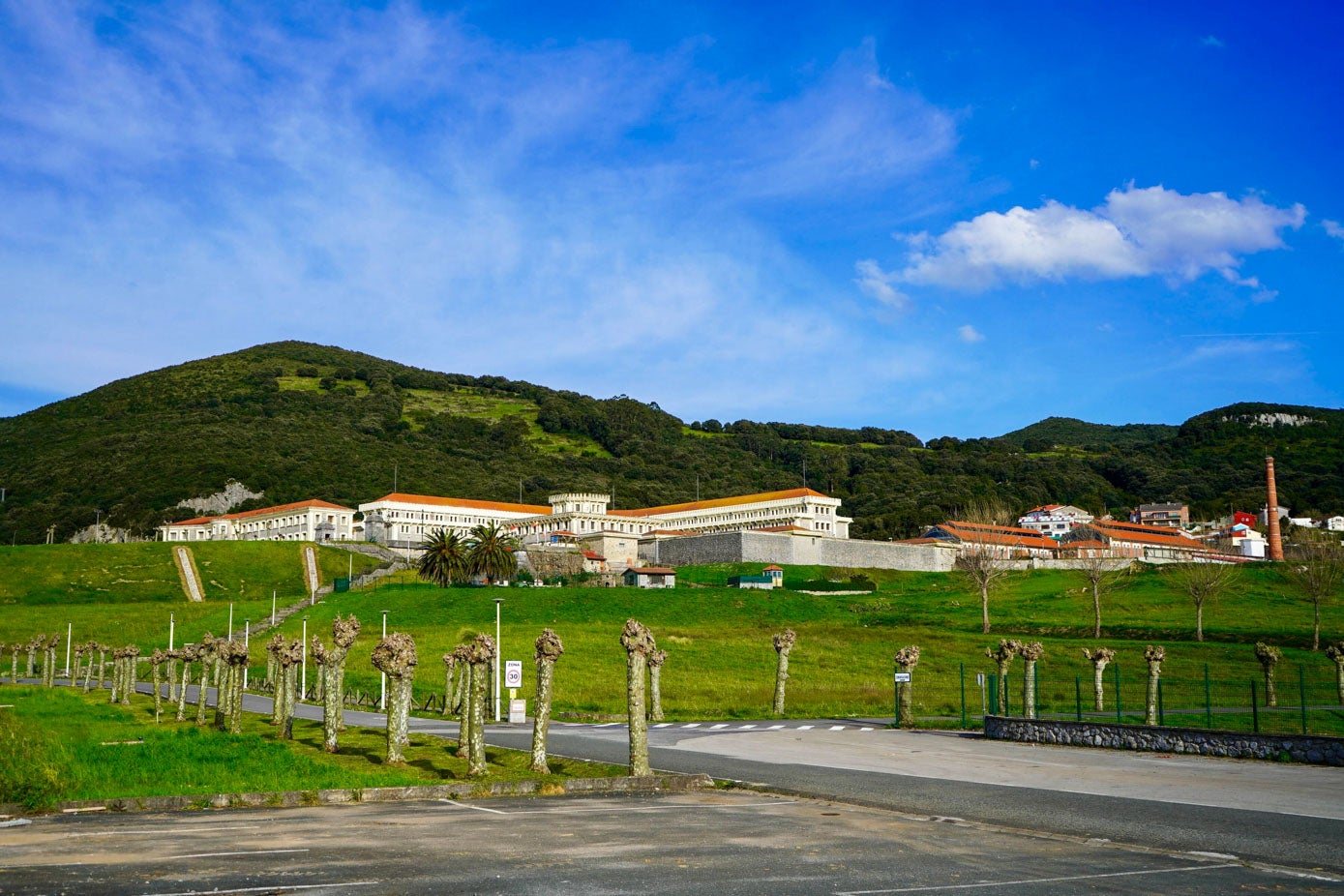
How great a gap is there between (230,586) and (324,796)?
91920 millimetres

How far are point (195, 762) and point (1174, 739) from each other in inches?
948

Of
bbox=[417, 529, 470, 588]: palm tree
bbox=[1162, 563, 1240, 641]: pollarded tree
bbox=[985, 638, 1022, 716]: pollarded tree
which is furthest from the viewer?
bbox=[417, 529, 470, 588]: palm tree

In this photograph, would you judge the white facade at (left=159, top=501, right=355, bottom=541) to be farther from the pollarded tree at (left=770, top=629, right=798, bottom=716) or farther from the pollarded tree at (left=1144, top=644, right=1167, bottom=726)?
the pollarded tree at (left=1144, top=644, right=1167, bottom=726)

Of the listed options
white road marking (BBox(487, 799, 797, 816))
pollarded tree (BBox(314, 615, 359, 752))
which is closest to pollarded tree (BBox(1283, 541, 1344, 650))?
white road marking (BBox(487, 799, 797, 816))

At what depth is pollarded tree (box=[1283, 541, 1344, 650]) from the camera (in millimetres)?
67938

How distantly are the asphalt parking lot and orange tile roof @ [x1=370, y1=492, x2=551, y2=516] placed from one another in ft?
467

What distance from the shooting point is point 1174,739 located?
27.9 m

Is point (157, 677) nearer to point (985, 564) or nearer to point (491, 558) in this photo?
point (985, 564)

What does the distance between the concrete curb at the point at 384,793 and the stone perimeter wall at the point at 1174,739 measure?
13.6 meters

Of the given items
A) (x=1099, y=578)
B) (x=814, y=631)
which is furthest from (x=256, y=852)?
(x=1099, y=578)

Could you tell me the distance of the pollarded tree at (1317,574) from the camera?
67.9 metres

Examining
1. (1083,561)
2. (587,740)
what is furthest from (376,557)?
(587,740)

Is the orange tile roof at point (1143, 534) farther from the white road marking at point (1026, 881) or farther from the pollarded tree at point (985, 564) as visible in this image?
the white road marking at point (1026, 881)

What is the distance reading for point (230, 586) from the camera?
338ft
